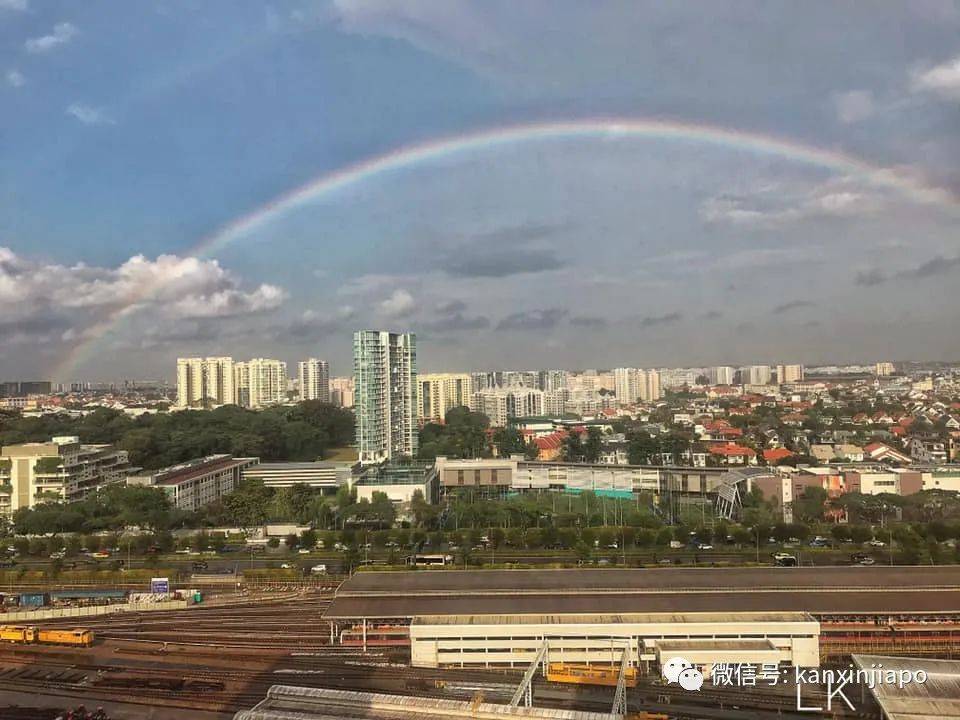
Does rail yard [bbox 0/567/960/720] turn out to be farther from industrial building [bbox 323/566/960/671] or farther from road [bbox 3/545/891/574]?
road [bbox 3/545/891/574]

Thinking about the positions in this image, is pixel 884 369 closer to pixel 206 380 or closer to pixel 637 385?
pixel 637 385

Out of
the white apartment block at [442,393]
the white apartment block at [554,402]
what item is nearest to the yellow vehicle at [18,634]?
the white apartment block at [442,393]

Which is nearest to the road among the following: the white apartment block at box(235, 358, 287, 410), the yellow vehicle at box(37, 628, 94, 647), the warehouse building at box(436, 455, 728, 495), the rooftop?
the yellow vehicle at box(37, 628, 94, 647)

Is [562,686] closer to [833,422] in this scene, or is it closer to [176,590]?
[176,590]

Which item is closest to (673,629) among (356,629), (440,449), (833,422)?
(356,629)

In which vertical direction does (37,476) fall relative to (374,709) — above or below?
above

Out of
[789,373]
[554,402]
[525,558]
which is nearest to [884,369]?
[789,373]

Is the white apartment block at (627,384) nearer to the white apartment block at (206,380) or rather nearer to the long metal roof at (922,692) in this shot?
the white apartment block at (206,380)
